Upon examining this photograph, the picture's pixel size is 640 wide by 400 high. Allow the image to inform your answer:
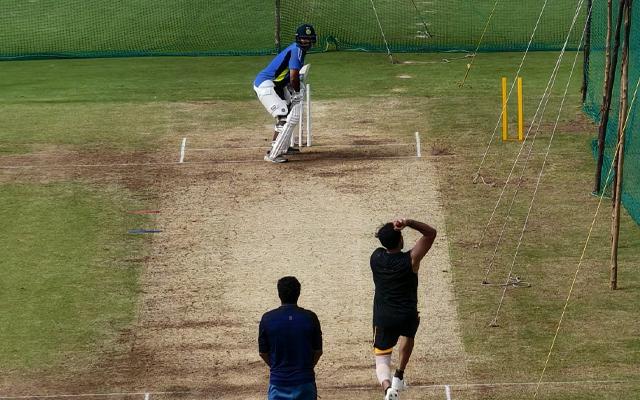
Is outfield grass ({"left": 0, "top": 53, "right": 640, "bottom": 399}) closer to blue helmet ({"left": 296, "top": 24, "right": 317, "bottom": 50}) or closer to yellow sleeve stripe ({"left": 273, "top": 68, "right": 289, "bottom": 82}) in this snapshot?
yellow sleeve stripe ({"left": 273, "top": 68, "right": 289, "bottom": 82})

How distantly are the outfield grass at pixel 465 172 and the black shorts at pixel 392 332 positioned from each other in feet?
6.07

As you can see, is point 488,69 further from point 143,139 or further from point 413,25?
point 143,139

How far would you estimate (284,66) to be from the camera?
2527 cm

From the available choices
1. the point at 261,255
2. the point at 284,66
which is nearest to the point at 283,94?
the point at 284,66

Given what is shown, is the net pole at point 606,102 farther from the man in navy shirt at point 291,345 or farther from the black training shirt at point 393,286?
the man in navy shirt at point 291,345

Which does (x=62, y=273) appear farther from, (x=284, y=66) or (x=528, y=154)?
(x=528, y=154)

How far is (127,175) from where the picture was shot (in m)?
24.7

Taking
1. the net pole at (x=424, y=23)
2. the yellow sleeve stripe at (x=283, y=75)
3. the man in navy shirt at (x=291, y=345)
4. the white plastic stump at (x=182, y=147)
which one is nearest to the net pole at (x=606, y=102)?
the yellow sleeve stripe at (x=283, y=75)

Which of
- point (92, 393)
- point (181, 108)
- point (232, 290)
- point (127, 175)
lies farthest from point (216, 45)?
point (92, 393)

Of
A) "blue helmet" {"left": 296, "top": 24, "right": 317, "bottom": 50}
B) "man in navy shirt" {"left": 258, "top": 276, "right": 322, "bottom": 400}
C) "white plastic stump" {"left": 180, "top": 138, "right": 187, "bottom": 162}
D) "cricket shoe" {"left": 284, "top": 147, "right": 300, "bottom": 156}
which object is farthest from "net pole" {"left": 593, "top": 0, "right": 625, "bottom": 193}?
"man in navy shirt" {"left": 258, "top": 276, "right": 322, "bottom": 400}

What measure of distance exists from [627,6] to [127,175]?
9.58 m

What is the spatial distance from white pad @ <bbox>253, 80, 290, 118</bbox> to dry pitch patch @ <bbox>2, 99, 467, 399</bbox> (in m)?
0.94

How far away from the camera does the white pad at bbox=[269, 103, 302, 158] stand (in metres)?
25.1

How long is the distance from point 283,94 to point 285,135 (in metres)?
0.90
